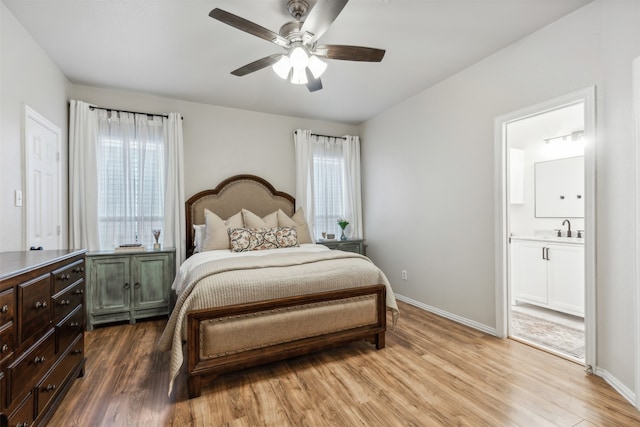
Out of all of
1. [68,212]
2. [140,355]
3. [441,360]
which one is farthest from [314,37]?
[68,212]

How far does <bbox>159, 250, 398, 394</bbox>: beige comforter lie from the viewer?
2.04 m

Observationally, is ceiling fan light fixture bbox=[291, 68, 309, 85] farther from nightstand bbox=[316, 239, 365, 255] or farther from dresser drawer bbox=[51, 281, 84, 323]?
nightstand bbox=[316, 239, 365, 255]

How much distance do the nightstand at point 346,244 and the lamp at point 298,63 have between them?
2.53 m

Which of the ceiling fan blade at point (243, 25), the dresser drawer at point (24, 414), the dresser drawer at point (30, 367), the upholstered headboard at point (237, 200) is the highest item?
the ceiling fan blade at point (243, 25)

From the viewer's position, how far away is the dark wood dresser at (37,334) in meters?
1.26

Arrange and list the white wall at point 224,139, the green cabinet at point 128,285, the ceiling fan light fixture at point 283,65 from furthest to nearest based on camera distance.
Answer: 1. the white wall at point 224,139
2. the green cabinet at point 128,285
3. the ceiling fan light fixture at point 283,65

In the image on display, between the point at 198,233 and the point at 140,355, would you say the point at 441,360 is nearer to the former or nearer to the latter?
the point at 140,355

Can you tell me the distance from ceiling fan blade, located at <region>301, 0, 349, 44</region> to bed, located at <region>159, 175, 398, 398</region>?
1.71 m

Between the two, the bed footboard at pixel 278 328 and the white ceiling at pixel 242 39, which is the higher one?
the white ceiling at pixel 242 39

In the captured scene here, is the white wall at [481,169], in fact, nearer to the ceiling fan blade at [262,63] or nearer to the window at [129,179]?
the ceiling fan blade at [262,63]

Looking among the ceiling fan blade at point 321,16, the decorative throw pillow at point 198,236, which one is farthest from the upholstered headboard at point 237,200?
the ceiling fan blade at point 321,16

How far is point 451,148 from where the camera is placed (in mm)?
3385

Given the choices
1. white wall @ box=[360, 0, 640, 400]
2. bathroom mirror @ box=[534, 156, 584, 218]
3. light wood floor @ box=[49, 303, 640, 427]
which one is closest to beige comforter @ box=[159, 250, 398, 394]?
light wood floor @ box=[49, 303, 640, 427]

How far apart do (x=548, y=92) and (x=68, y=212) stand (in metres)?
4.91
